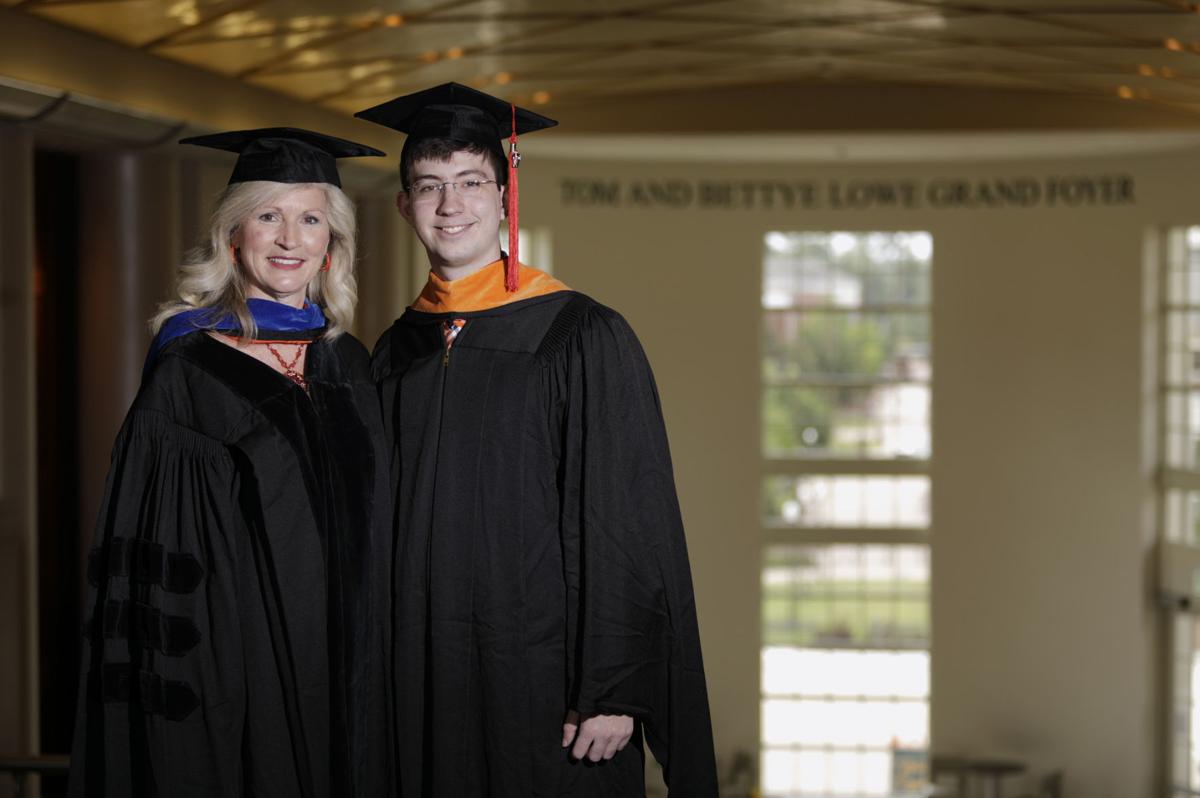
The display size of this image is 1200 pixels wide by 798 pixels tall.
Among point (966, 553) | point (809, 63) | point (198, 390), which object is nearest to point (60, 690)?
point (198, 390)

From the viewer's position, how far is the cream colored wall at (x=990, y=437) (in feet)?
31.3

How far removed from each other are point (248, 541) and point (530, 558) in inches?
19.5

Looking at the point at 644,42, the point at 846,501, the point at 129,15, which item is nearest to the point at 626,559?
the point at 129,15

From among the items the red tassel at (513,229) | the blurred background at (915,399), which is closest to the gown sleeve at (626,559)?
the red tassel at (513,229)

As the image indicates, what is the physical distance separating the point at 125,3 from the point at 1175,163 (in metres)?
7.28

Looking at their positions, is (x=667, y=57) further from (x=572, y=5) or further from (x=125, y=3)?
(x=125, y=3)

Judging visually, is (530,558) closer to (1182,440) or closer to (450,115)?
(450,115)

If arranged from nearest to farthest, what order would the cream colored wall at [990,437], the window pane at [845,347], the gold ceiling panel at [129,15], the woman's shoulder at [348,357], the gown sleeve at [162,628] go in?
the gown sleeve at [162,628]
the woman's shoulder at [348,357]
the gold ceiling panel at [129,15]
the cream colored wall at [990,437]
the window pane at [845,347]

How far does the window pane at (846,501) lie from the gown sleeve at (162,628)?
26.2ft

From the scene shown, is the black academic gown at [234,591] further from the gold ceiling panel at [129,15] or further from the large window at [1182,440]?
the large window at [1182,440]

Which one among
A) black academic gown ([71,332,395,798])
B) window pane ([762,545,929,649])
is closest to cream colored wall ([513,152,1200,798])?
window pane ([762,545,929,649])

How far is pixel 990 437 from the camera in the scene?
972 cm

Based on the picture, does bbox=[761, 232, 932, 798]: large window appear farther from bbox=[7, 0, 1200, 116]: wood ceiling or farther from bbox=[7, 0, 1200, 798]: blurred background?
bbox=[7, 0, 1200, 116]: wood ceiling

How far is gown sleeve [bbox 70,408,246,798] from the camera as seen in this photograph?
2.25 meters
